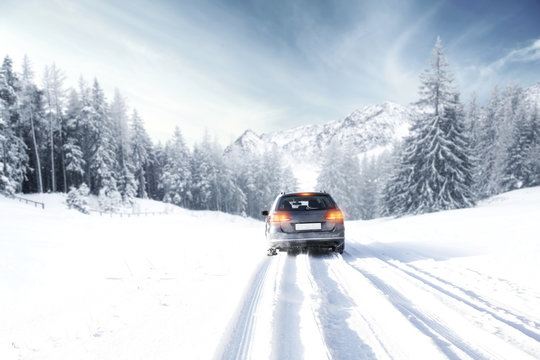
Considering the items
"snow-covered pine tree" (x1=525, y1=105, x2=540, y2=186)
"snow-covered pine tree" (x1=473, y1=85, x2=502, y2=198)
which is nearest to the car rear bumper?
"snow-covered pine tree" (x1=525, y1=105, x2=540, y2=186)

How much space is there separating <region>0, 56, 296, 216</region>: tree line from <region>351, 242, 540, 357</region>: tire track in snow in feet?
89.6

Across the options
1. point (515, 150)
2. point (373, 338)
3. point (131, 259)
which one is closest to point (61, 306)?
point (131, 259)

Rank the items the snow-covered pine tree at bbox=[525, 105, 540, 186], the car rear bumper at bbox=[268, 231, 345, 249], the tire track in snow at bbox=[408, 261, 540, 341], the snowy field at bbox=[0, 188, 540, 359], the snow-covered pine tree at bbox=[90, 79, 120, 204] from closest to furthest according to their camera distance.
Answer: the snowy field at bbox=[0, 188, 540, 359]
the tire track in snow at bbox=[408, 261, 540, 341]
the car rear bumper at bbox=[268, 231, 345, 249]
the snow-covered pine tree at bbox=[525, 105, 540, 186]
the snow-covered pine tree at bbox=[90, 79, 120, 204]

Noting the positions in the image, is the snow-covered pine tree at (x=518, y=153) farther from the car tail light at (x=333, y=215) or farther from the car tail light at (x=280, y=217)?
the car tail light at (x=280, y=217)

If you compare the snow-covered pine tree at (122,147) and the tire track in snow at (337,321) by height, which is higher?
the snow-covered pine tree at (122,147)

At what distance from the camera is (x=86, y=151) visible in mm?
38156

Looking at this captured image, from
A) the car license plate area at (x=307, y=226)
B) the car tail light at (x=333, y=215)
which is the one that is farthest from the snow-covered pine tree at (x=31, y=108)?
the car tail light at (x=333, y=215)

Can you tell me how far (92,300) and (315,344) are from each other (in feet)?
11.6

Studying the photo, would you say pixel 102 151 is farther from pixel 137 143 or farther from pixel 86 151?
pixel 137 143

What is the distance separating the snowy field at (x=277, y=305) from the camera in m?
2.63

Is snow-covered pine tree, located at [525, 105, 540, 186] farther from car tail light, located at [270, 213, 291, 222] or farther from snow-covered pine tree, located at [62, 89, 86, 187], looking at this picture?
snow-covered pine tree, located at [62, 89, 86, 187]

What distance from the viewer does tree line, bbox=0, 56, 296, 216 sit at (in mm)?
32312

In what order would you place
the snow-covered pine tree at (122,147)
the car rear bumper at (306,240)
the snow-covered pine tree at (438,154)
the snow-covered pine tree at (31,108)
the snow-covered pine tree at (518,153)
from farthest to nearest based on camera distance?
the snow-covered pine tree at (122,147), the snow-covered pine tree at (518,153), the snow-covered pine tree at (31,108), the snow-covered pine tree at (438,154), the car rear bumper at (306,240)

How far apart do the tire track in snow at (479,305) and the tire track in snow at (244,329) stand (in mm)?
2474
